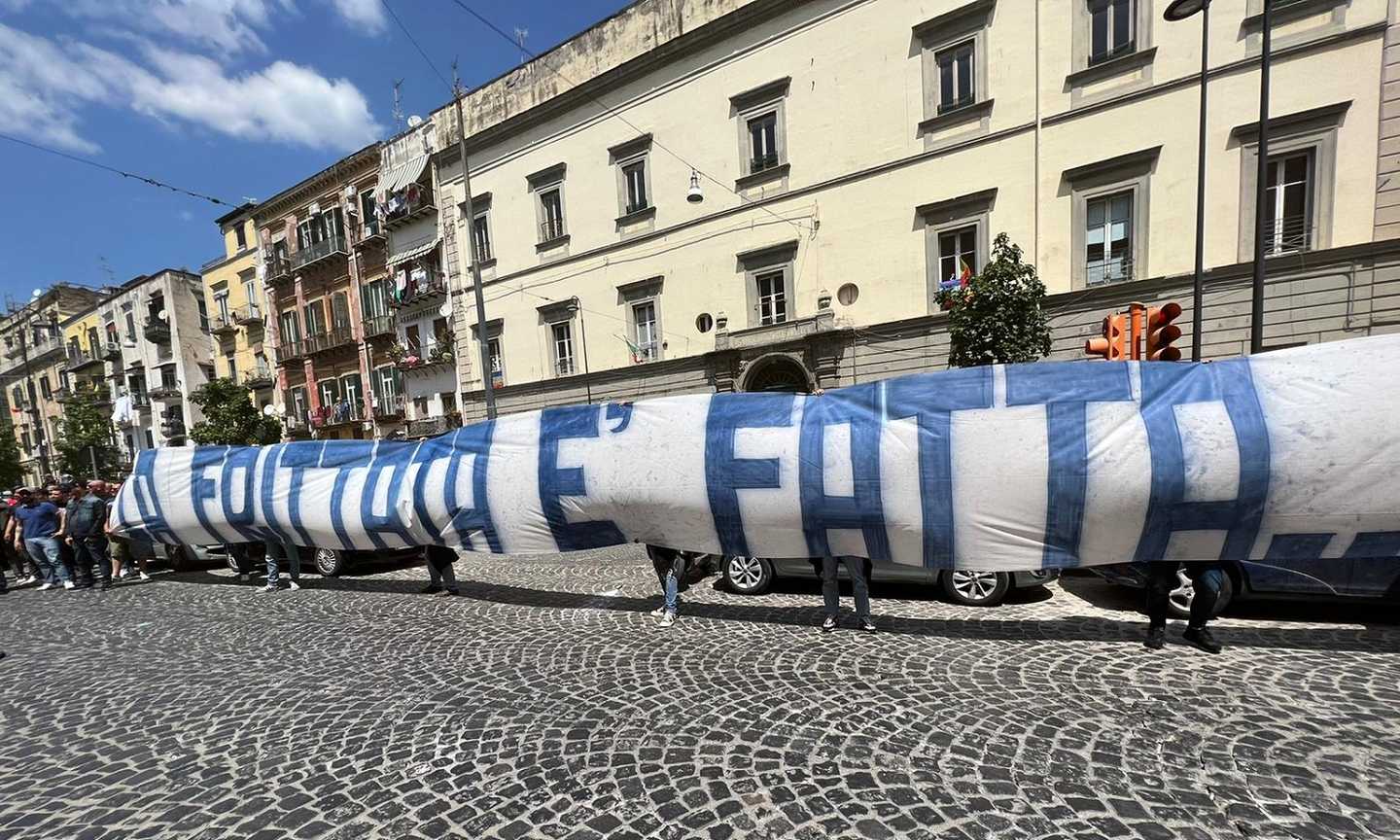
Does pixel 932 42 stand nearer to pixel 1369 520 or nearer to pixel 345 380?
pixel 1369 520

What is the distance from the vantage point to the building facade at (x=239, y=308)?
30266 millimetres

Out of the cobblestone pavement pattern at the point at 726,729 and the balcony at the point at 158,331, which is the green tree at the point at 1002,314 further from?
the balcony at the point at 158,331

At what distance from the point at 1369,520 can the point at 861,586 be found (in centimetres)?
386

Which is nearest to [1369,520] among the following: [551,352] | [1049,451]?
[1049,451]

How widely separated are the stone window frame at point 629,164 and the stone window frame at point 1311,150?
15.2 m

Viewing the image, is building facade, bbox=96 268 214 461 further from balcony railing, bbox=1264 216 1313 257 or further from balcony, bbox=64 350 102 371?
balcony railing, bbox=1264 216 1313 257

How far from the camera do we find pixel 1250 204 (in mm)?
11305

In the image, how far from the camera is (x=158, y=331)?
33.7m

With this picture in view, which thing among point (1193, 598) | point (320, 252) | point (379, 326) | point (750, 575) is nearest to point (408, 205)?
point (379, 326)

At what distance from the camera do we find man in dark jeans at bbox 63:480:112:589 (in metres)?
9.30

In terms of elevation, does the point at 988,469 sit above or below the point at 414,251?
below

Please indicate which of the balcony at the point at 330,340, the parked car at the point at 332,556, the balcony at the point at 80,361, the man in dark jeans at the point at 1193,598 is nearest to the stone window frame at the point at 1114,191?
the man in dark jeans at the point at 1193,598

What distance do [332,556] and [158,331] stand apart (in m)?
39.0

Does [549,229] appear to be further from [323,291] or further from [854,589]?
[854,589]
